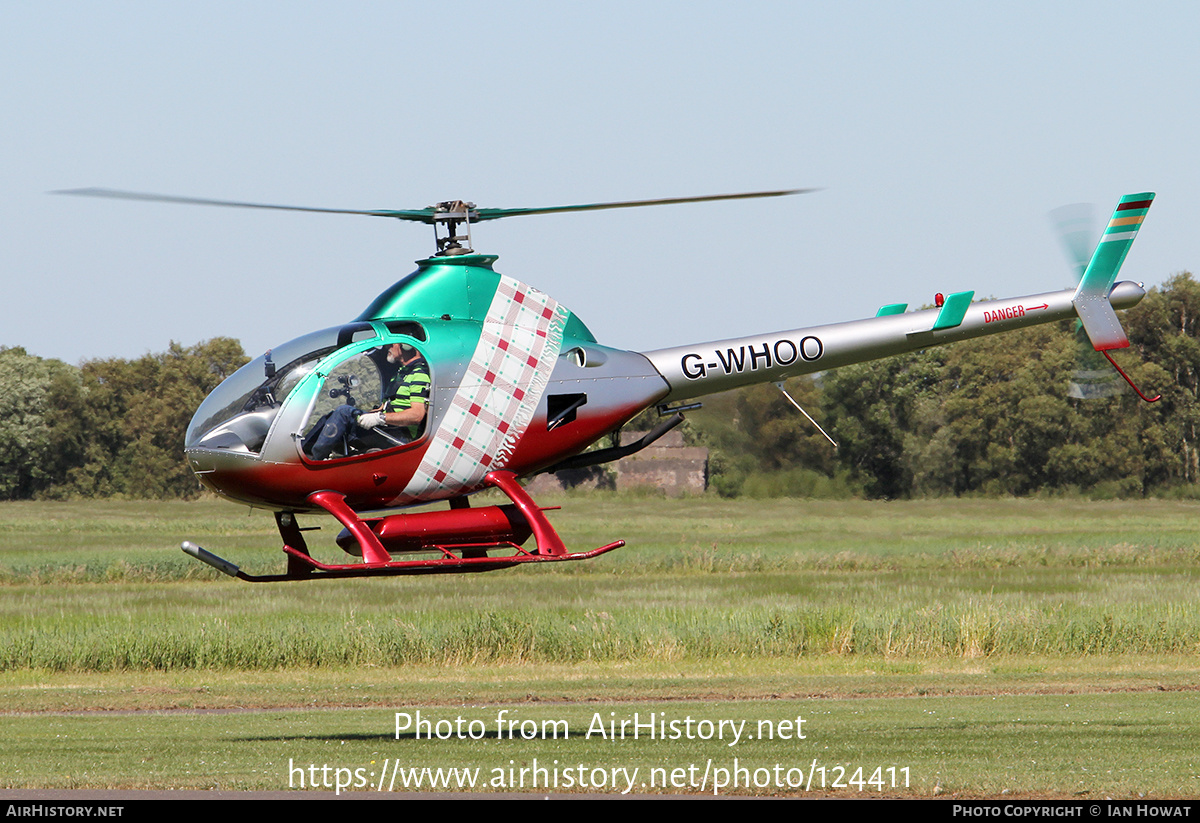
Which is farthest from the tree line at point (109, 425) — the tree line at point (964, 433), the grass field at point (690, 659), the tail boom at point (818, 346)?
the tail boom at point (818, 346)

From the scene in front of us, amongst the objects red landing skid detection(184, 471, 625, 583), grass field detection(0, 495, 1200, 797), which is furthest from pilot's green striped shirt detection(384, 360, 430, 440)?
grass field detection(0, 495, 1200, 797)

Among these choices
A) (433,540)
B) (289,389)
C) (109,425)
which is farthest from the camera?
(109,425)

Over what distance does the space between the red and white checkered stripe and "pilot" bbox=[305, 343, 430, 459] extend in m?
0.29

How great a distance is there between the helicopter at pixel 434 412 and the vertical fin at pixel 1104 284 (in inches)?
181

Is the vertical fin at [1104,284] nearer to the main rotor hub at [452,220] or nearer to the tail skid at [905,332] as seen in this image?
Answer: the tail skid at [905,332]

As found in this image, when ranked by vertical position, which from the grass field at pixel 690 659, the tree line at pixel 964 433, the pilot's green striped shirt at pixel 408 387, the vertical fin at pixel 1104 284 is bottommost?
the grass field at pixel 690 659

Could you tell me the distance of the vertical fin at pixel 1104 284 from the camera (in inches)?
663

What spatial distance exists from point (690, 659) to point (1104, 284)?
15.2 m

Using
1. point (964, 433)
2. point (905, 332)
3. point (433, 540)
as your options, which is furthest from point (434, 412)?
point (964, 433)

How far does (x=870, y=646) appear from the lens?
30.3 m

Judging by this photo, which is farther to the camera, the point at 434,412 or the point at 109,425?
the point at 109,425

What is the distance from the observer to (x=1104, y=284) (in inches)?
→ 671

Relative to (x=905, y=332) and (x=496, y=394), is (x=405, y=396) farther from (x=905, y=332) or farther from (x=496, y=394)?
(x=905, y=332)

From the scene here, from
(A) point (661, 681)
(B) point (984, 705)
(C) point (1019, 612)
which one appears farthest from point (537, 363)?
(C) point (1019, 612)
